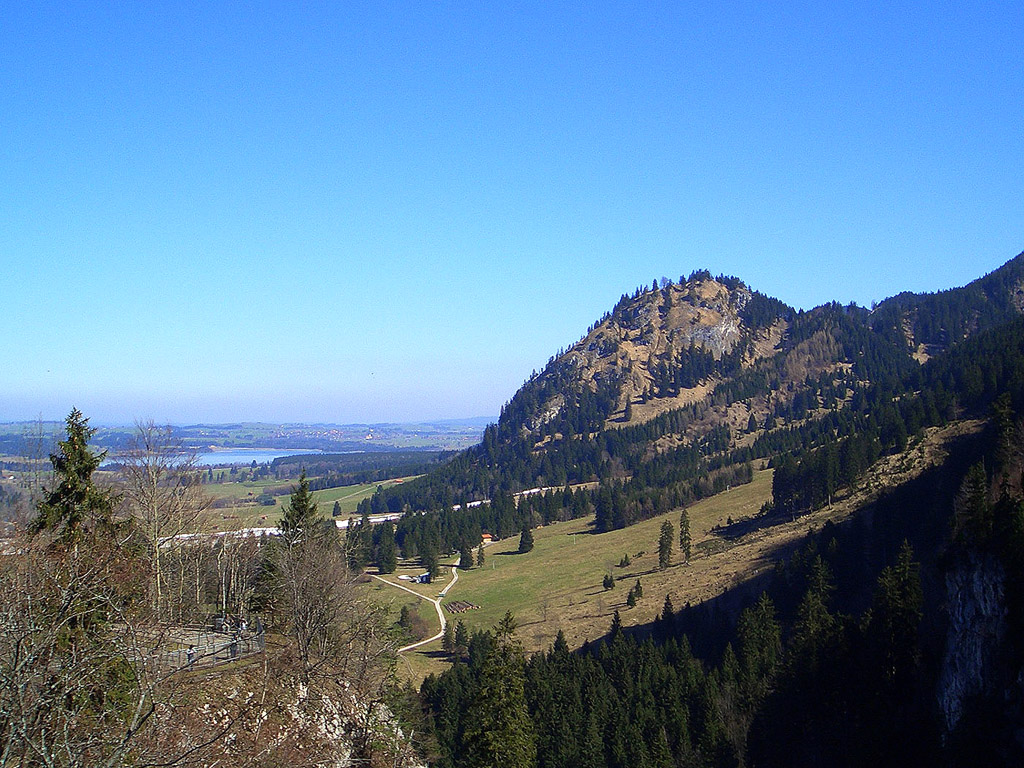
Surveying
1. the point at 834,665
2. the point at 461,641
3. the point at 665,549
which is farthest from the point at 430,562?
the point at 834,665

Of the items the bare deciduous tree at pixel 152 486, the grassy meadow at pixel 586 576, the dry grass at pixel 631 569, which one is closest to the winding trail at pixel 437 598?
the grassy meadow at pixel 586 576

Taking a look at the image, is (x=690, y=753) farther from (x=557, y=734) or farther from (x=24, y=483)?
(x=24, y=483)

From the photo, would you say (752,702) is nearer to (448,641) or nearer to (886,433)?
(448,641)

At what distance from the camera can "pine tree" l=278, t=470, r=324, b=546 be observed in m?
32.3

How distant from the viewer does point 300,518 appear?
33.9 meters

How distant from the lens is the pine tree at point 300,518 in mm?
32312

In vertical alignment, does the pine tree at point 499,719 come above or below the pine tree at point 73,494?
below

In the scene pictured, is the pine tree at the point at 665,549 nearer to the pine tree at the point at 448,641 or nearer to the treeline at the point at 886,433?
the treeline at the point at 886,433

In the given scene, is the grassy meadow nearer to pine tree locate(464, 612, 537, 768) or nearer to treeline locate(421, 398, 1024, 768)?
treeline locate(421, 398, 1024, 768)

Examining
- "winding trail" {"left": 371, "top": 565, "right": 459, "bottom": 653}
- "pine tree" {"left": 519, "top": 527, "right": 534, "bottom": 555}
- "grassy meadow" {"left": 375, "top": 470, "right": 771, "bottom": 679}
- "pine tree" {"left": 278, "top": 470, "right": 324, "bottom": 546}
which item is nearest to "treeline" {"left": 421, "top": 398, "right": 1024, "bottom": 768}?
"pine tree" {"left": 278, "top": 470, "right": 324, "bottom": 546}

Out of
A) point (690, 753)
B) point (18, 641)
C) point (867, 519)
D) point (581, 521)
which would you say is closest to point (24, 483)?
point (18, 641)

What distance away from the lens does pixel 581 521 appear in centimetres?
15938

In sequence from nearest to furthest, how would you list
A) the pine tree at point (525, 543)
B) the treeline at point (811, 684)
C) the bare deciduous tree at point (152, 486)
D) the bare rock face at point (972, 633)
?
the bare deciduous tree at point (152, 486), the bare rock face at point (972, 633), the treeline at point (811, 684), the pine tree at point (525, 543)

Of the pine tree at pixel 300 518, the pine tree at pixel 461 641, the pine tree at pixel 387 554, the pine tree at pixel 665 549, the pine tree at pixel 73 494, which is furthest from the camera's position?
the pine tree at pixel 387 554
